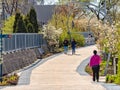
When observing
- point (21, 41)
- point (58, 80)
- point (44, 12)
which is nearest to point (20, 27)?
point (21, 41)

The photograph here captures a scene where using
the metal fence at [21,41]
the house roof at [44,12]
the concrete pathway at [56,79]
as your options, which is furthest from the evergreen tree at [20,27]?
the house roof at [44,12]

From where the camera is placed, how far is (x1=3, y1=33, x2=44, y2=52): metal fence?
33.8 m

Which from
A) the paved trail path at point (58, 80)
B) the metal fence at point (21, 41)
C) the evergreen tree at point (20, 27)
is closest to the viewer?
the paved trail path at point (58, 80)

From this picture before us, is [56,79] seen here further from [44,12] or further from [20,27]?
[44,12]

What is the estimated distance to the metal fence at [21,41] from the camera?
33.8 metres

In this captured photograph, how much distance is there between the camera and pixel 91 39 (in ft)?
263

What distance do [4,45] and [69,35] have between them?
32.2 meters

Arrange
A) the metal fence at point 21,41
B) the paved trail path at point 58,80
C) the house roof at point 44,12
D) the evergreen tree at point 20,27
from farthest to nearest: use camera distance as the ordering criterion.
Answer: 1. the house roof at point 44,12
2. the evergreen tree at point 20,27
3. the metal fence at point 21,41
4. the paved trail path at point 58,80

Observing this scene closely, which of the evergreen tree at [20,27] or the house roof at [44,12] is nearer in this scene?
the evergreen tree at [20,27]

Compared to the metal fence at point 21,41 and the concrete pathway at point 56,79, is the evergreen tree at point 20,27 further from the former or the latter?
the concrete pathway at point 56,79

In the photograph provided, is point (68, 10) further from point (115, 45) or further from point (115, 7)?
point (115, 45)

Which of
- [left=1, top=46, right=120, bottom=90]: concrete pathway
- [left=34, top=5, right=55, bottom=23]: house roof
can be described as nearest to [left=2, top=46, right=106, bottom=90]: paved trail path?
[left=1, top=46, right=120, bottom=90]: concrete pathway

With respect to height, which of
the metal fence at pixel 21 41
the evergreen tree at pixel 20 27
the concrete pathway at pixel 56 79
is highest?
the evergreen tree at pixel 20 27

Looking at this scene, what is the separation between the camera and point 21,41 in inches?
1550
